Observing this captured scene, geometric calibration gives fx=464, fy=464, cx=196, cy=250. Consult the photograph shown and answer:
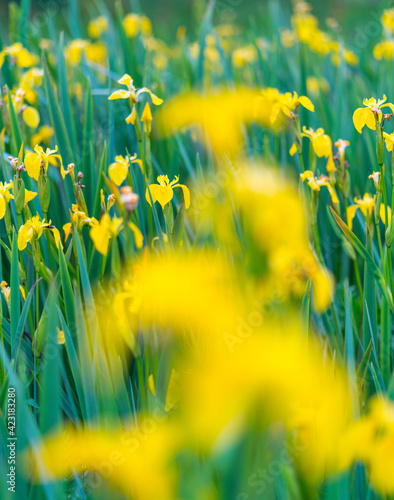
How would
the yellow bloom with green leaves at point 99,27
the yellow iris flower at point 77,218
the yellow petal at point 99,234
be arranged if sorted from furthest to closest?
the yellow bloom with green leaves at point 99,27
the yellow iris flower at point 77,218
the yellow petal at point 99,234

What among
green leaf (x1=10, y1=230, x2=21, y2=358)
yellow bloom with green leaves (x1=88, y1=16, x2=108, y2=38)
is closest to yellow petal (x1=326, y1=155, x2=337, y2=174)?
green leaf (x1=10, y1=230, x2=21, y2=358)

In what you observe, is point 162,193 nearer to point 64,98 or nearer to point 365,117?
point 365,117

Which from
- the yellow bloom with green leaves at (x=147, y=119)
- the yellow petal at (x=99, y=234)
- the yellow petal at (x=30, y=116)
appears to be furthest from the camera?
the yellow petal at (x=30, y=116)

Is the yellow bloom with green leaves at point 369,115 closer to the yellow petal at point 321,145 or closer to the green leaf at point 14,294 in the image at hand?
the yellow petal at point 321,145

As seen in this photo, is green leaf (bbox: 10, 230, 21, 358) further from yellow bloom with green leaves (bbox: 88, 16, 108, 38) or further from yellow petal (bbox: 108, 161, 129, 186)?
yellow bloom with green leaves (bbox: 88, 16, 108, 38)

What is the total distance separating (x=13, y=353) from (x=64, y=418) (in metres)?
0.18

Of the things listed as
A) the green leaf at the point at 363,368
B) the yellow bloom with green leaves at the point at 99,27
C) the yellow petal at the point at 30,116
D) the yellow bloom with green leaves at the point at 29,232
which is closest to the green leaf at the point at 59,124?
the yellow petal at the point at 30,116

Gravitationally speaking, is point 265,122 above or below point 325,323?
above

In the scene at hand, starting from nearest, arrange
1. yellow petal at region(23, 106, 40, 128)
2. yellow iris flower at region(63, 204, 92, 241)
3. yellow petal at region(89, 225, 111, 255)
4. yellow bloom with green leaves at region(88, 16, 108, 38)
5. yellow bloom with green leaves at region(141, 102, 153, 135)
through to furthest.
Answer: yellow petal at region(89, 225, 111, 255)
yellow iris flower at region(63, 204, 92, 241)
yellow bloom with green leaves at region(141, 102, 153, 135)
yellow petal at region(23, 106, 40, 128)
yellow bloom with green leaves at region(88, 16, 108, 38)

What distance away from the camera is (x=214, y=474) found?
46cm

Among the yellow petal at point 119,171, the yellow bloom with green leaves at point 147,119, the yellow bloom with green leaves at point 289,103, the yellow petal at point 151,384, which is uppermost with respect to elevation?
the yellow bloom with green leaves at point 147,119

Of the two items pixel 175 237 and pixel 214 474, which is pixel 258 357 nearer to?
pixel 214 474

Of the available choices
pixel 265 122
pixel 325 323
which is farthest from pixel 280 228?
pixel 265 122

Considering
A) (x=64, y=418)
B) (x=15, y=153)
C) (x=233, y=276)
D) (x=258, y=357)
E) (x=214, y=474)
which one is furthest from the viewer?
(x=15, y=153)
